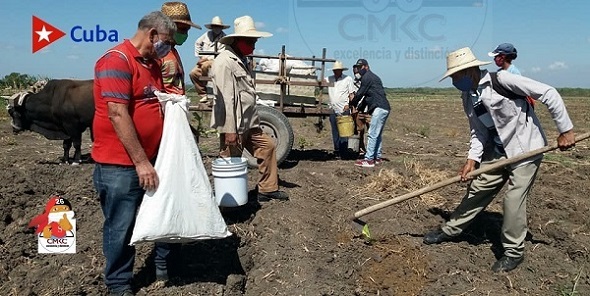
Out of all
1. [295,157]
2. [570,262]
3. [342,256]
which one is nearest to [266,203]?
[342,256]

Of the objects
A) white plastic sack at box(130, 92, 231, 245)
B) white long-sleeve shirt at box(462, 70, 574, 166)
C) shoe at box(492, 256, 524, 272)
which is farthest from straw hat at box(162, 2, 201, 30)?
shoe at box(492, 256, 524, 272)

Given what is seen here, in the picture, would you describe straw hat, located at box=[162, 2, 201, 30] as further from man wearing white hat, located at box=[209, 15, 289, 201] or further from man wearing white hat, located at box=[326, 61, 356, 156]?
man wearing white hat, located at box=[326, 61, 356, 156]

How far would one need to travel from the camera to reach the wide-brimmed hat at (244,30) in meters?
4.81

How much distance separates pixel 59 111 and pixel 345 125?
16.1 feet

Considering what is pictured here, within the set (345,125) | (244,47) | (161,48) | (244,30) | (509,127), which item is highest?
(244,30)

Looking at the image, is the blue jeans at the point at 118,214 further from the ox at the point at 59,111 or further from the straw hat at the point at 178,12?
the ox at the point at 59,111

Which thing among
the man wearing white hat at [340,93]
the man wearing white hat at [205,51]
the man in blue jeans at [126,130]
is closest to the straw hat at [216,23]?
the man wearing white hat at [205,51]

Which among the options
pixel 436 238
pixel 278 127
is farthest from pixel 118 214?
pixel 278 127

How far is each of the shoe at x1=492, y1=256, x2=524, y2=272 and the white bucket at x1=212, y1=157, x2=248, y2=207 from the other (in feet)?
7.51

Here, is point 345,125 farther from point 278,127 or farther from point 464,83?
point 464,83

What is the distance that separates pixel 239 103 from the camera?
4.93 m

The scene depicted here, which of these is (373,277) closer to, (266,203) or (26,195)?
(266,203)

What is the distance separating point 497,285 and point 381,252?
1.00 meters

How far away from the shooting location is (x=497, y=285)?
390 centimetres
